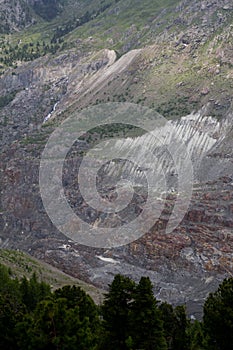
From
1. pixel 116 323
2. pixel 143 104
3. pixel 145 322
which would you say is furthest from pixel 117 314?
pixel 143 104

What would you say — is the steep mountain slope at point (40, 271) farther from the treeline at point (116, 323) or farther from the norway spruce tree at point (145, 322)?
the norway spruce tree at point (145, 322)

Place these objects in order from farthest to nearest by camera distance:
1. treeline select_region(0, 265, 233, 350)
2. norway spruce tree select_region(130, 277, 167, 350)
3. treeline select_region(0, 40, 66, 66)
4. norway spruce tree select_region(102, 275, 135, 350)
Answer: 1. treeline select_region(0, 40, 66, 66)
2. norway spruce tree select_region(102, 275, 135, 350)
3. norway spruce tree select_region(130, 277, 167, 350)
4. treeline select_region(0, 265, 233, 350)

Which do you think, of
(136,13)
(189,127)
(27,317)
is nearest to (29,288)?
(27,317)

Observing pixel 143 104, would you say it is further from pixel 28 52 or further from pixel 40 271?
pixel 28 52

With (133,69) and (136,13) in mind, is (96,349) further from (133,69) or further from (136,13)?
(136,13)

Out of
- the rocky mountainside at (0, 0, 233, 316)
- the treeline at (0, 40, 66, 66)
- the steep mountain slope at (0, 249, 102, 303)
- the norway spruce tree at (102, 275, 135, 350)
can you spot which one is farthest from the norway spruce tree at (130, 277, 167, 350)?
the treeline at (0, 40, 66, 66)

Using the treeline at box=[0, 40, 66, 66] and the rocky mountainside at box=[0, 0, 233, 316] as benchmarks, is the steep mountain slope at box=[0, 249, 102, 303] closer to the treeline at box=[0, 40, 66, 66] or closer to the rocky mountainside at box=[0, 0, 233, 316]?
the rocky mountainside at box=[0, 0, 233, 316]

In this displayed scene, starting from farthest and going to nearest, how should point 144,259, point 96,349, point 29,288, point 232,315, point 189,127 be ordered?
point 189,127 → point 144,259 → point 29,288 → point 232,315 → point 96,349
